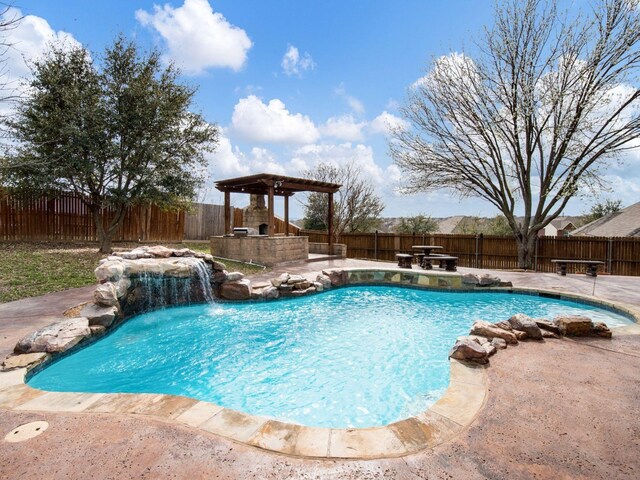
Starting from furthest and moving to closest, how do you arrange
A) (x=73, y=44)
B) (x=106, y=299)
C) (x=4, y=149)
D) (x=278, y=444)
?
(x=73, y=44)
(x=4, y=149)
(x=106, y=299)
(x=278, y=444)

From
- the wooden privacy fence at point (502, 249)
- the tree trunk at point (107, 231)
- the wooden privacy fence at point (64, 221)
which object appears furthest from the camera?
the wooden privacy fence at point (502, 249)

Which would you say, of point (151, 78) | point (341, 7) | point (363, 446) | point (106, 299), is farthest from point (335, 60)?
point (363, 446)

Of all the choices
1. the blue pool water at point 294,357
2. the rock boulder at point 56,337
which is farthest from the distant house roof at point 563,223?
the rock boulder at point 56,337

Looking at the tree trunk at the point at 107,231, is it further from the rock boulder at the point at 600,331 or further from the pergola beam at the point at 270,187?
the rock boulder at the point at 600,331

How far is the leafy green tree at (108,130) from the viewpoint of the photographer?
898 cm

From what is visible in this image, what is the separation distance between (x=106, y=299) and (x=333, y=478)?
4526 mm

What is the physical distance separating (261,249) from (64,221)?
746cm

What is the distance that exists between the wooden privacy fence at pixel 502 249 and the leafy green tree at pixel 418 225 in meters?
7.89

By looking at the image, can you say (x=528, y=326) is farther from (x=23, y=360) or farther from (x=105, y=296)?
(x=105, y=296)

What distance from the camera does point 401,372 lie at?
373 centimetres

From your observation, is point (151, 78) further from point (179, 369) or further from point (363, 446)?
point (363, 446)

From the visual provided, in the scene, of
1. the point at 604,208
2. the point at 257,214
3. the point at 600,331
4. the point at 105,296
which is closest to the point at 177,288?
the point at 105,296

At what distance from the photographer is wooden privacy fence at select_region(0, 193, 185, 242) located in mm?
10359

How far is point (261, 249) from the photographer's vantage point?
10.2 m
